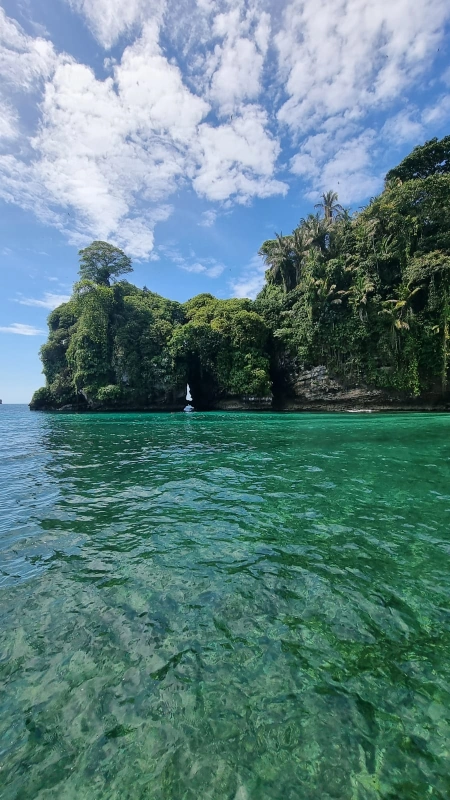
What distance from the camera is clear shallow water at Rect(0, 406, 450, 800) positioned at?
2.06 m

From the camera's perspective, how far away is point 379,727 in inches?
90.2

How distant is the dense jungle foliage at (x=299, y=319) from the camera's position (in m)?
27.7

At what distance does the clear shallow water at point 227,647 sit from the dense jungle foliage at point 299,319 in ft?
83.2

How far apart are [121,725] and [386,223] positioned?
36.3 meters

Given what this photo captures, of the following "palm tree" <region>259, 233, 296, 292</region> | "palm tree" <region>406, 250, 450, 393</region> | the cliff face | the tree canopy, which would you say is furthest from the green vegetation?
the tree canopy

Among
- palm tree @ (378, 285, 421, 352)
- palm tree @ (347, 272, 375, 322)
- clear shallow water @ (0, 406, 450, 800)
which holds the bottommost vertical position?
clear shallow water @ (0, 406, 450, 800)

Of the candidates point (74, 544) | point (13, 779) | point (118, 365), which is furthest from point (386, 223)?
point (13, 779)

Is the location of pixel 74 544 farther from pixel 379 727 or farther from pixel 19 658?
pixel 379 727

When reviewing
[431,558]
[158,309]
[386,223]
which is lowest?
[431,558]

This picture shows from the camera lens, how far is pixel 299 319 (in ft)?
110

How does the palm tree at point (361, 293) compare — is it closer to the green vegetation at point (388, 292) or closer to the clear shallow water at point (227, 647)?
the green vegetation at point (388, 292)

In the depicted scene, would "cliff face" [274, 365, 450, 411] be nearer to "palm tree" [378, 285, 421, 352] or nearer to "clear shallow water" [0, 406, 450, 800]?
"palm tree" [378, 285, 421, 352]

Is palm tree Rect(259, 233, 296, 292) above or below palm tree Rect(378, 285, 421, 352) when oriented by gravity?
above

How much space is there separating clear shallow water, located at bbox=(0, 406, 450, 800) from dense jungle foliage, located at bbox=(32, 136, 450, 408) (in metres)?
25.4
